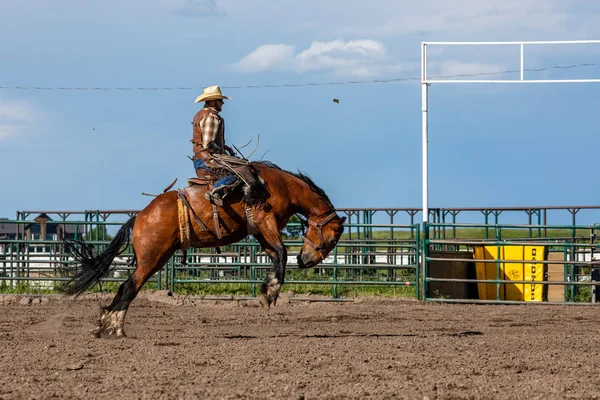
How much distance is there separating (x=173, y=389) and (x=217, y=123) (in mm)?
3623

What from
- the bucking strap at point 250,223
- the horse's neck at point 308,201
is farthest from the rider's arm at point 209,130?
the horse's neck at point 308,201

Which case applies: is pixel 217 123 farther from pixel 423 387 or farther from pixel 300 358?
pixel 423 387

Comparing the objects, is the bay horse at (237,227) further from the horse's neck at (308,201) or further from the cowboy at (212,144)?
the cowboy at (212,144)

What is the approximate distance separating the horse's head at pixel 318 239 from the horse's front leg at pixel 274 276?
16.0 inches

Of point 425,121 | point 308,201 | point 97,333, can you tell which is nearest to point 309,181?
point 308,201

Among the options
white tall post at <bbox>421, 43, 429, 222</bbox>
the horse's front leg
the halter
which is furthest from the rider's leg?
white tall post at <bbox>421, 43, 429, 222</bbox>

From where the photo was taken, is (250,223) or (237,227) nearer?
(250,223)

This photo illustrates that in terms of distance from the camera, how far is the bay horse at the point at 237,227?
8.57 m

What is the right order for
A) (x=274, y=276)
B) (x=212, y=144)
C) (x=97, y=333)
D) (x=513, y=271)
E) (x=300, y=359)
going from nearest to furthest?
(x=300, y=359), (x=274, y=276), (x=97, y=333), (x=212, y=144), (x=513, y=271)

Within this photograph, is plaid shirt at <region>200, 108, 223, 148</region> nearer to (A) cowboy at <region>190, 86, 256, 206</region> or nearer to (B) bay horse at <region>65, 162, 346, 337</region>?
(A) cowboy at <region>190, 86, 256, 206</region>

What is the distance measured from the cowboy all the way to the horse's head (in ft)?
2.80

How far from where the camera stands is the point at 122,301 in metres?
8.55

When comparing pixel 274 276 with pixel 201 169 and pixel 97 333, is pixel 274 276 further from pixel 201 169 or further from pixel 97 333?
pixel 97 333

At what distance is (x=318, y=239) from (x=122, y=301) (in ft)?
6.54
